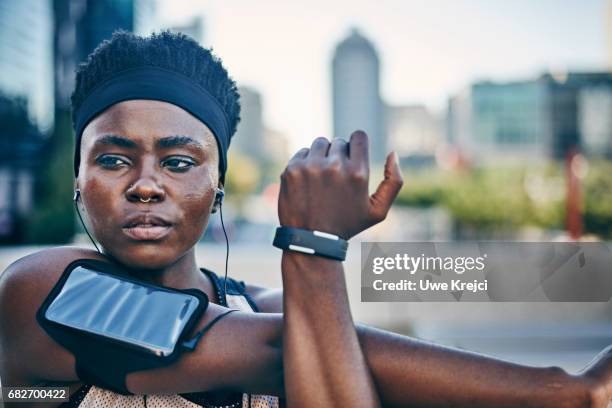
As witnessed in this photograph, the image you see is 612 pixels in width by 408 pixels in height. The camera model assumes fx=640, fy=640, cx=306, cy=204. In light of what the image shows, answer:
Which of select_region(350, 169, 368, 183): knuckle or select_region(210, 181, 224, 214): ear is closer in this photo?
select_region(350, 169, 368, 183): knuckle

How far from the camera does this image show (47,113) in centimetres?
1662

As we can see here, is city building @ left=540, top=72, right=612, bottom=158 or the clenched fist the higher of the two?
city building @ left=540, top=72, right=612, bottom=158

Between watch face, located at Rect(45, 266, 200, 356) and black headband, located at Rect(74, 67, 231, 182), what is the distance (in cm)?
32

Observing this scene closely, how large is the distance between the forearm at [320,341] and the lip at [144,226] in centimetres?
29

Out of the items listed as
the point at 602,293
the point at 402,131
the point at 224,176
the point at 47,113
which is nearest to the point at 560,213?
the point at 47,113

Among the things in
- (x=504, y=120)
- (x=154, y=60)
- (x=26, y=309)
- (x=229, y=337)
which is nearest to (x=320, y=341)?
(x=229, y=337)

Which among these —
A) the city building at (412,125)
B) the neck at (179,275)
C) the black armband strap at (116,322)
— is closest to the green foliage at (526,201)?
the neck at (179,275)

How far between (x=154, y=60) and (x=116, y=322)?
0.55m

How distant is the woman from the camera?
1.07 metres

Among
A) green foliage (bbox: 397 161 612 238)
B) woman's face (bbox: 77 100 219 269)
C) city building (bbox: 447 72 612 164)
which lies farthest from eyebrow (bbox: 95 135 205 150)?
city building (bbox: 447 72 612 164)

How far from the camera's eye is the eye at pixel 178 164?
125 centimetres

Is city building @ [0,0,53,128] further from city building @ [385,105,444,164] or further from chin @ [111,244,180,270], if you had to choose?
city building @ [385,105,444,164]

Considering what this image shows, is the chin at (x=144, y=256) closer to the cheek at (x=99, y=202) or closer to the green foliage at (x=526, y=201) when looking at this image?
the cheek at (x=99, y=202)

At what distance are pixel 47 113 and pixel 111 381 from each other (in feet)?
55.7
